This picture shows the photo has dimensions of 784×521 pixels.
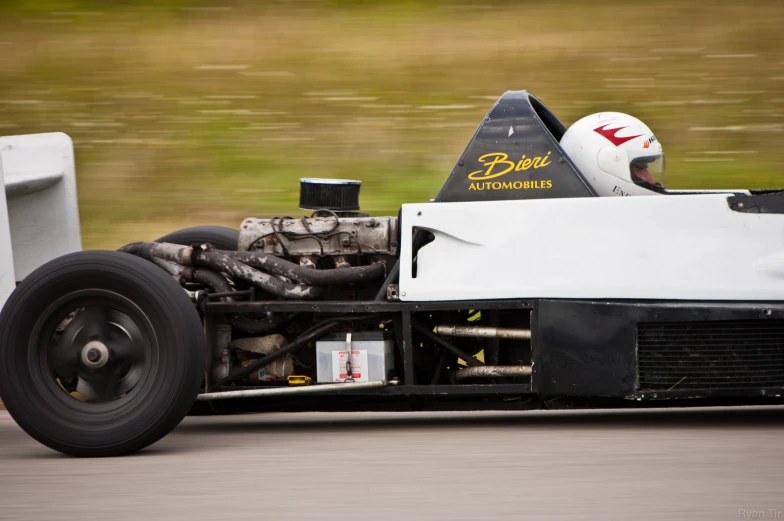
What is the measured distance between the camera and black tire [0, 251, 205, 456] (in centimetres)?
524

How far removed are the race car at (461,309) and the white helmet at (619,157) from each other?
0.04ft

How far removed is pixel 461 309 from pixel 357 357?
0.64 m

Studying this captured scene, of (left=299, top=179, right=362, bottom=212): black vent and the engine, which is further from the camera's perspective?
(left=299, top=179, right=362, bottom=212): black vent

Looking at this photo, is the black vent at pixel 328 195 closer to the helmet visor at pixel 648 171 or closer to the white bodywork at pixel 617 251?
the white bodywork at pixel 617 251

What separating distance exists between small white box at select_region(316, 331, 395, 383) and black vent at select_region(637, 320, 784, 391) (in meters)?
1.35

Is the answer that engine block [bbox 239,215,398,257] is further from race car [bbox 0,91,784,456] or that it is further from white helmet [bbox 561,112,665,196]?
white helmet [bbox 561,112,665,196]

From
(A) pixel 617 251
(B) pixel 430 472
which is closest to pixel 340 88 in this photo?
(A) pixel 617 251

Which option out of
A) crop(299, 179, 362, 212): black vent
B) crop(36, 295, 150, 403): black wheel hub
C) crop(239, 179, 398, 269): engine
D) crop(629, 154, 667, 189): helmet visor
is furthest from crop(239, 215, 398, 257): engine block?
crop(629, 154, 667, 189): helmet visor

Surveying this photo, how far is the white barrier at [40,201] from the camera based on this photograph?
6738 mm

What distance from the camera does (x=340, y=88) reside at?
13594 millimetres

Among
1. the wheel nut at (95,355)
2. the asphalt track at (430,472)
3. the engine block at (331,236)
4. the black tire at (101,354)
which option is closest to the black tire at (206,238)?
the engine block at (331,236)

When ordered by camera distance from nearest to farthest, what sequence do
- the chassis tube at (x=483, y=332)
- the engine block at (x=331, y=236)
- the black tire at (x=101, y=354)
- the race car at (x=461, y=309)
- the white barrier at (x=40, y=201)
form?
the black tire at (x=101, y=354) < the race car at (x=461, y=309) < the chassis tube at (x=483, y=332) < the engine block at (x=331, y=236) < the white barrier at (x=40, y=201)

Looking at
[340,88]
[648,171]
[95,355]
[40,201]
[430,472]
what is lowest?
[430,472]

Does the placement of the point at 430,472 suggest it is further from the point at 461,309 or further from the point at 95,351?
the point at 95,351
